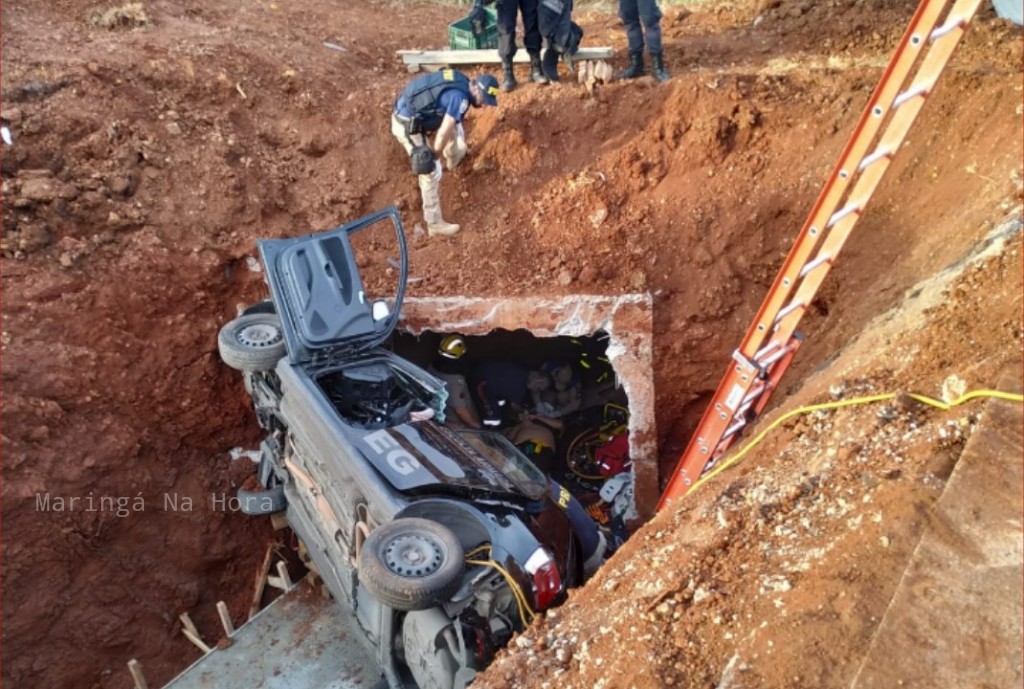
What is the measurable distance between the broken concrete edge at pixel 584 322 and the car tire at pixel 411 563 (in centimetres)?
327

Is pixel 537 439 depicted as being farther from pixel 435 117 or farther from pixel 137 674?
pixel 137 674

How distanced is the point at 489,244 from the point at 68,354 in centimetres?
379

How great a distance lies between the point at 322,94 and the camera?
30.7 ft

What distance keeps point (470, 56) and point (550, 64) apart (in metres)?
1.08

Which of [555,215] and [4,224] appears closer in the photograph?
[4,224]

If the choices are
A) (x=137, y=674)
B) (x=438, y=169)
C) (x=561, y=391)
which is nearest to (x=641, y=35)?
(x=438, y=169)

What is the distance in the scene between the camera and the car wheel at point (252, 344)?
21.8 feet

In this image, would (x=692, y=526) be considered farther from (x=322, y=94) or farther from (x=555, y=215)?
(x=322, y=94)

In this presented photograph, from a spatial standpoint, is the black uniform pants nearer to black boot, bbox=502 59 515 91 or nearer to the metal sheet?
black boot, bbox=502 59 515 91

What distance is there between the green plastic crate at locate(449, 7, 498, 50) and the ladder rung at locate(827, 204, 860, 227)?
232 inches

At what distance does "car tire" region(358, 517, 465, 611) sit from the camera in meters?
4.53

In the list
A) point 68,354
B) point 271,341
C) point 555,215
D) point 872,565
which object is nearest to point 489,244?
point 555,215

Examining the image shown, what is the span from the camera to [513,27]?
904cm

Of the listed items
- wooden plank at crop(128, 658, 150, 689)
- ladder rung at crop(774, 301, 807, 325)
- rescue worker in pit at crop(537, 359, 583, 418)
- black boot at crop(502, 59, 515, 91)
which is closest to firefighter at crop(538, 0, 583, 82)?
black boot at crop(502, 59, 515, 91)
